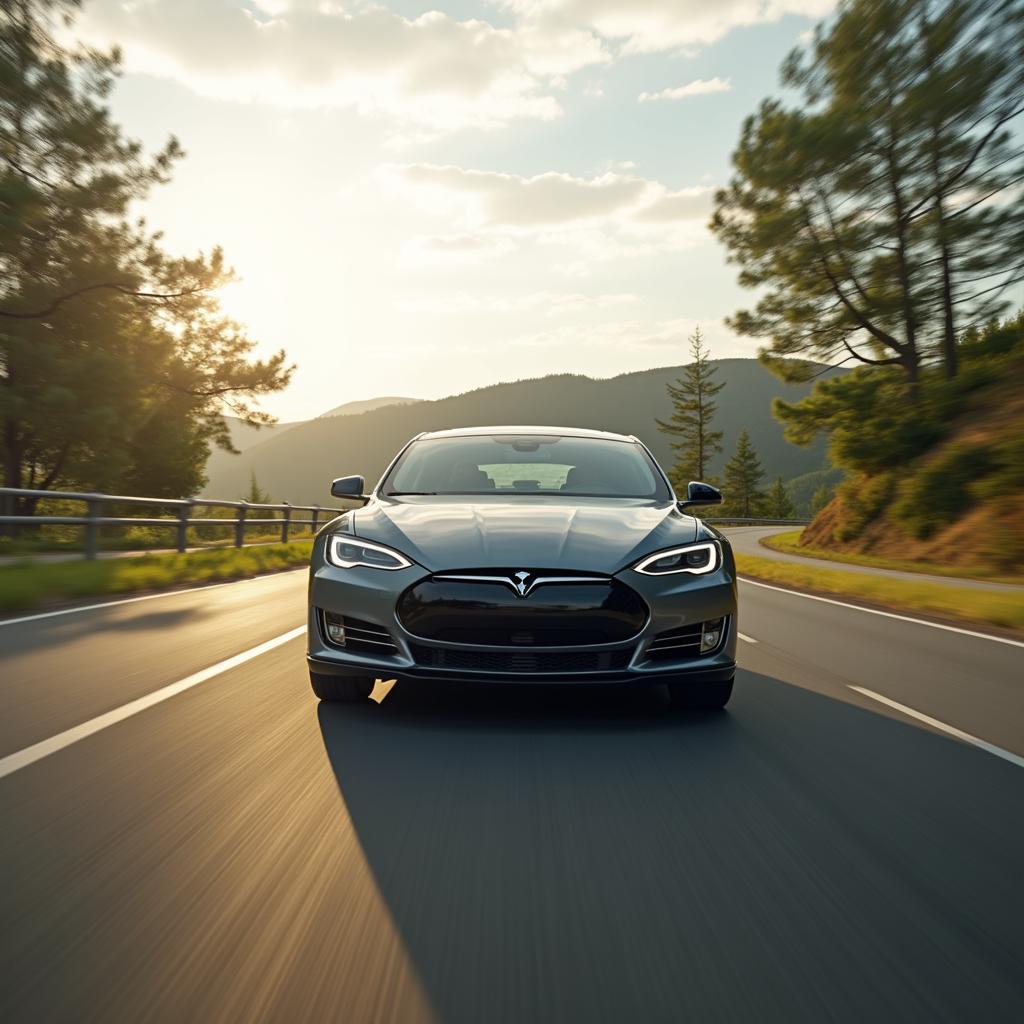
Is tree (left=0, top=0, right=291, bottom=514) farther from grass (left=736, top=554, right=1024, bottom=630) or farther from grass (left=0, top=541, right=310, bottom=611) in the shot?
grass (left=736, top=554, right=1024, bottom=630)

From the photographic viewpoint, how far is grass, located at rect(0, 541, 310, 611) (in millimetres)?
10523

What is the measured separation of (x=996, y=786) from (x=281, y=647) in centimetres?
505

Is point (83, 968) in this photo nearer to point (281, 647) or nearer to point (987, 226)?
point (281, 647)

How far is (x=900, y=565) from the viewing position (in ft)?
82.1

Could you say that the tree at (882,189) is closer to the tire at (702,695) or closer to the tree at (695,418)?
the tire at (702,695)

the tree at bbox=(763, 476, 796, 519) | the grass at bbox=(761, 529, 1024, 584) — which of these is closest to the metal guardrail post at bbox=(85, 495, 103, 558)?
the grass at bbox=(761, 529, 1024, 584)

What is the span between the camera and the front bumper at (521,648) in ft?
16.6

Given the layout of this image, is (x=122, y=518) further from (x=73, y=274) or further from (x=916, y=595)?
(x=73, y=274)

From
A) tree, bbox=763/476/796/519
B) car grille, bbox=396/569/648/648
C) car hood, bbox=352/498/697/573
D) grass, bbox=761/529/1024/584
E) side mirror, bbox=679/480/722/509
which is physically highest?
side mirror, bbox=679/480/722/509

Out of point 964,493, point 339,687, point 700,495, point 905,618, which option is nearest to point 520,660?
point 339,687

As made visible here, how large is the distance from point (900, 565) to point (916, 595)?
11.4 m

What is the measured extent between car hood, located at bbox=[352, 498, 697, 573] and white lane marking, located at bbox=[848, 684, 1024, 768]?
63.1 inches

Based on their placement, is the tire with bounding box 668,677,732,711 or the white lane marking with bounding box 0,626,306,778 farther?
the tire with bounding box 668,677,732,711

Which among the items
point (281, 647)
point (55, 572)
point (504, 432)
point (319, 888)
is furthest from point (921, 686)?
point (55, 572)
